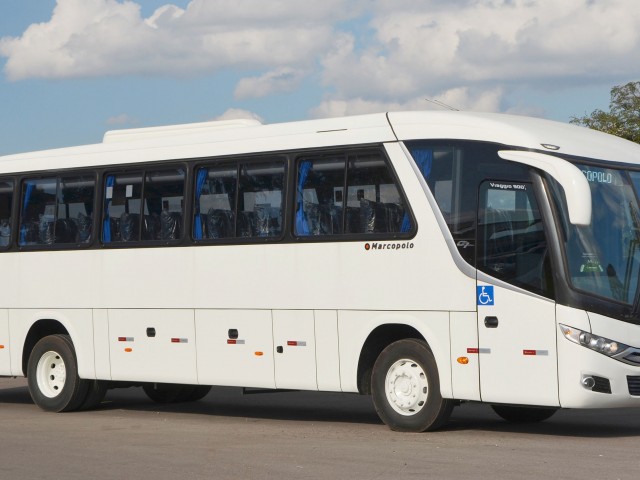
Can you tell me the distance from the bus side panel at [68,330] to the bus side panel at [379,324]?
4.41m

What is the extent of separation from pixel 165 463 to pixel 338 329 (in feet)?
11.6

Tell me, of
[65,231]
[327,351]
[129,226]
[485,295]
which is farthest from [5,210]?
[485,295]

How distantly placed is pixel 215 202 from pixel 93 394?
12.4 feet

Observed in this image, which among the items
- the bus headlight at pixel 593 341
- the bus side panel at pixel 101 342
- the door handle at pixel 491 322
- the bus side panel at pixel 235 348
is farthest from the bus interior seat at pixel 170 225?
the bus headlight at pixel 593 341

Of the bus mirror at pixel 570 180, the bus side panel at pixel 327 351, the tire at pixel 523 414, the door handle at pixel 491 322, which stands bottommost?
the tire at pixel 523 414

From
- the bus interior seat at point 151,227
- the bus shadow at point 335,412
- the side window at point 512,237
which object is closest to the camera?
the side window at point 512,237

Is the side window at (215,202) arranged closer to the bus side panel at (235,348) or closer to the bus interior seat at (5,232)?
the bus side panel at (235,348)

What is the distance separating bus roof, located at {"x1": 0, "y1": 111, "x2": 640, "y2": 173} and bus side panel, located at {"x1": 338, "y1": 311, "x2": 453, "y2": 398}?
193 centimetres

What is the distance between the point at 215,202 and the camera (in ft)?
54.2

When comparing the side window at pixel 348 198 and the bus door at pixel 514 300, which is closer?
the bus door at pixel 514 300

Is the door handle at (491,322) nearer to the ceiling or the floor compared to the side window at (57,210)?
nearer to the floor

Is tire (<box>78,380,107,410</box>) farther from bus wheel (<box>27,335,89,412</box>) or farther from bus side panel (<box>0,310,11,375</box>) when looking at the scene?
bus side panel (<box>0,310,11,375</box>)

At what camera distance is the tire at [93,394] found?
60.6 ft

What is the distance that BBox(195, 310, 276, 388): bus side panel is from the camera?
15920 mm
